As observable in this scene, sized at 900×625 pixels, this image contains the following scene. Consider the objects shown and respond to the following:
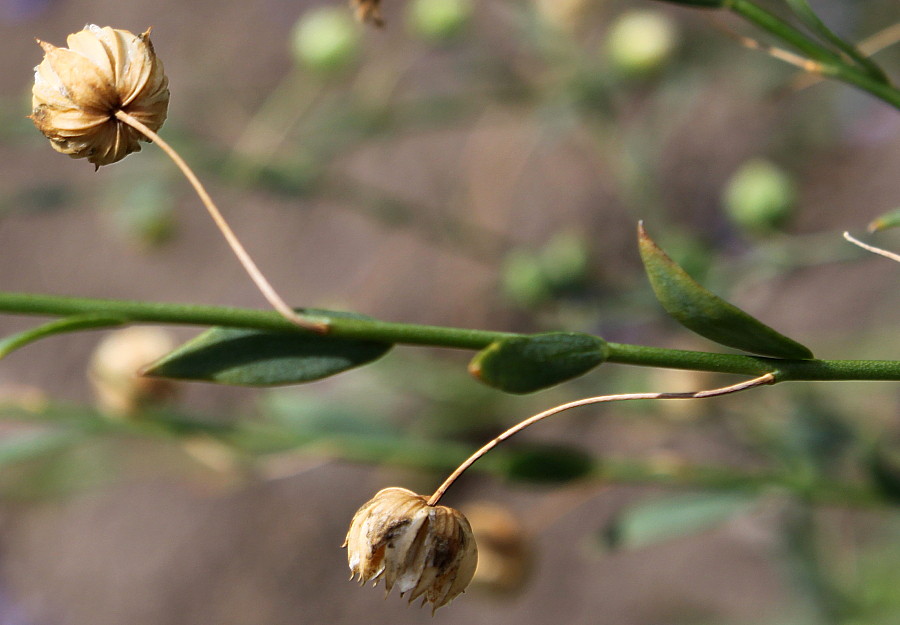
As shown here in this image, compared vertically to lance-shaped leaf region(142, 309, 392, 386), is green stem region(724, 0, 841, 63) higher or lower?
higher

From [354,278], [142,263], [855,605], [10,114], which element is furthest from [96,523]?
[855,605]

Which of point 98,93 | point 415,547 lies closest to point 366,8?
point 98,93

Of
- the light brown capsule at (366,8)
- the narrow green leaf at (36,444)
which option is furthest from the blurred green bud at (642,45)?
the narrow green leaf at (36,444)

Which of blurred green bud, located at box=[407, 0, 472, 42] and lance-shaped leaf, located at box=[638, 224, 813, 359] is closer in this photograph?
lance-shaped leaf, located at box=[638, 224, 813, 359]

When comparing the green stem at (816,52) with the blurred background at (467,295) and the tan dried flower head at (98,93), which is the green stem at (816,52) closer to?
the blurred background at (467,295)

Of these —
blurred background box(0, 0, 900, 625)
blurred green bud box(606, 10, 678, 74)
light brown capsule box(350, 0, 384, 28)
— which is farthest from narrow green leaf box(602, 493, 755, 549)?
blurred green bud box(606, 10, 678, 74)

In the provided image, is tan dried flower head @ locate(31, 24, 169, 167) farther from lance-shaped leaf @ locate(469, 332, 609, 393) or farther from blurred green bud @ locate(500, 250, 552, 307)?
blurred green bud @ locate(500, 250, 552, 307)

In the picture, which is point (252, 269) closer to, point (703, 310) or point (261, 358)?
point (261, 358)

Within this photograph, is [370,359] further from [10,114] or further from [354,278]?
[354,278]
